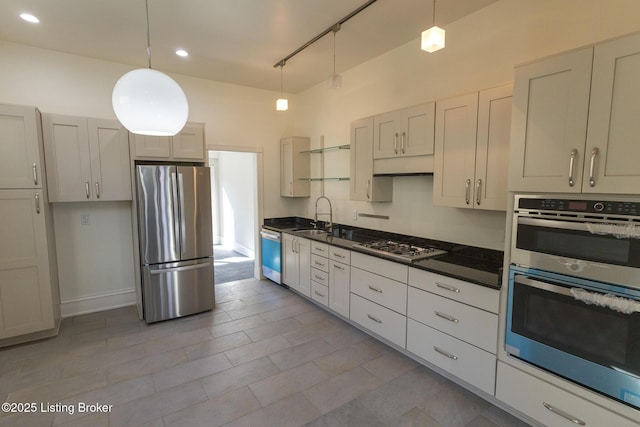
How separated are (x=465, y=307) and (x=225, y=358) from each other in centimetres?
211

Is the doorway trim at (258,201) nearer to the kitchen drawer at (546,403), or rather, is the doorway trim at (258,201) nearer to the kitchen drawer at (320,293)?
the kitchen drawer at (320,293)

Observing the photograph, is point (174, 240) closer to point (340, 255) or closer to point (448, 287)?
point (340, 255)

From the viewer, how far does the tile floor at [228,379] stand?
211cm

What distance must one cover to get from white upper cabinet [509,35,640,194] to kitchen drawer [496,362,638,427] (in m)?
1.17

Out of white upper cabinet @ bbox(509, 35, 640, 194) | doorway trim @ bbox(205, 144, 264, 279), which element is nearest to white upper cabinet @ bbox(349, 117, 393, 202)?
white upper cabinet @ bbox(509, 35, 640, 194)

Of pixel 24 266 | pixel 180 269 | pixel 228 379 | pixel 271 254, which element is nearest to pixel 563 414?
pixel 228 379

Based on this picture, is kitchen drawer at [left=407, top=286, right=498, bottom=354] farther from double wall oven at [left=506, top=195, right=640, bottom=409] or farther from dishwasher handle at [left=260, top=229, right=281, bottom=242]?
dishwasher handle at [left=260, top=229, right=281, bottom=242]

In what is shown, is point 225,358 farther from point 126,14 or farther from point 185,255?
point 126,14

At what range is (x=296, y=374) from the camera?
257 cm

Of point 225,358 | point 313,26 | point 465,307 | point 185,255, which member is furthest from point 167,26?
point 465,307

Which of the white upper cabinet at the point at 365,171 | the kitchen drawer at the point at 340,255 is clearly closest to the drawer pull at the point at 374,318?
the kitchen drawer at the point at 340,255

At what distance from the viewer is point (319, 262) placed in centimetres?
377

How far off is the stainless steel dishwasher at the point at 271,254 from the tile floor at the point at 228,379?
112cm

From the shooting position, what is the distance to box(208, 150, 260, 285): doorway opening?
5863 mm
